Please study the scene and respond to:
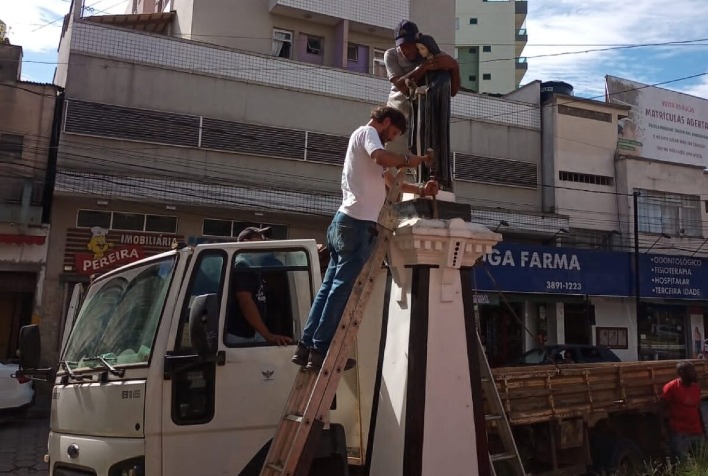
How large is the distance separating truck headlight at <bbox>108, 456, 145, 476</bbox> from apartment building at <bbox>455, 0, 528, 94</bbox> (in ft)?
207

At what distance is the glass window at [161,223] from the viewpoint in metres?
17.9

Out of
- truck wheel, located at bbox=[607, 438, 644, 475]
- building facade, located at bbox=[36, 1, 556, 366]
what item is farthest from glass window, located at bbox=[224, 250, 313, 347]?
building facade, located at bbox=[36, 1, 556, 366]

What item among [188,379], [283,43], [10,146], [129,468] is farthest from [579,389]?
[283,43]

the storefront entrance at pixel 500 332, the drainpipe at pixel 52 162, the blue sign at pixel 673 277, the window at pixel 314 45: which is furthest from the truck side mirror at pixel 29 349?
the blue sign at pixel 673 277

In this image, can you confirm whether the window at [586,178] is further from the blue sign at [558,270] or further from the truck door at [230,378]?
the truck door at [230,378]

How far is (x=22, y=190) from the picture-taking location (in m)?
16.6

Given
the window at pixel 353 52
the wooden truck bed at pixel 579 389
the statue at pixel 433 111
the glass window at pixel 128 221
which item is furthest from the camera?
the window at pixel 353 52

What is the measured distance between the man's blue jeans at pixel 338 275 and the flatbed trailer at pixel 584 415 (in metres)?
1.90

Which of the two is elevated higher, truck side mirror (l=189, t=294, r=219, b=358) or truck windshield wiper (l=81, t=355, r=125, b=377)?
truck side mirror (l=189, t=294, r=219, b=358)

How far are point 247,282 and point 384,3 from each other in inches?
824

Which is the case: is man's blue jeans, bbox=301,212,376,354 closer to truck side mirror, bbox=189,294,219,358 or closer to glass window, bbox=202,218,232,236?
truck side mirror, bbox=189,294,219,358

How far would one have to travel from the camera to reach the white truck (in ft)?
11.7

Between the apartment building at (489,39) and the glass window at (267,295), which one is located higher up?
the apartment building at (489,39)

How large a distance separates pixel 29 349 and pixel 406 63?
11.1 ft
